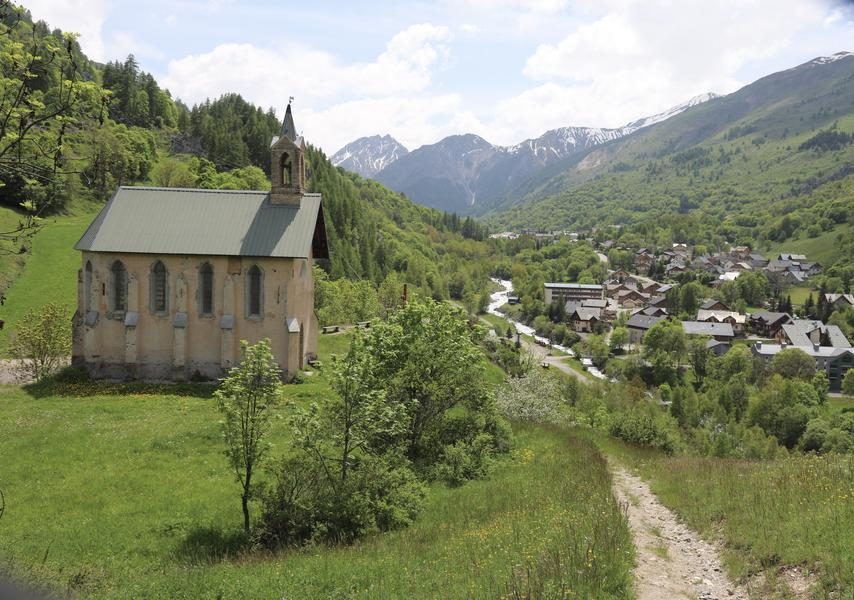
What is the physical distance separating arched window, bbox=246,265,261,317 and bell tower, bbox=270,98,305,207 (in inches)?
211

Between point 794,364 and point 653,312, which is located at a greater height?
point 653,312

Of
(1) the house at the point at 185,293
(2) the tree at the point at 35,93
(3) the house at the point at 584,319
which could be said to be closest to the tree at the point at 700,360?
(3) the house at the point at 584,319

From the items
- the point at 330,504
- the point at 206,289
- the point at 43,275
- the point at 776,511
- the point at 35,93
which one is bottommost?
the point at 330,504

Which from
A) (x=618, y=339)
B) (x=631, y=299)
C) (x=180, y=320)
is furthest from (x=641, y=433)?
(x=631, y=299)

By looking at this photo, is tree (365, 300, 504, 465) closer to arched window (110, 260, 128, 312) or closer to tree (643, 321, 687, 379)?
arched window (110, 260, 128, 312)

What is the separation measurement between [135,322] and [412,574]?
33838 millimetres

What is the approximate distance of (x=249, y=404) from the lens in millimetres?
18984

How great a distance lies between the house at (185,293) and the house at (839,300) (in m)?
150

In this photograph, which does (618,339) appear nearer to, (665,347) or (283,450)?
(665,347)

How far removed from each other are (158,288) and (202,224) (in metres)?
5.21

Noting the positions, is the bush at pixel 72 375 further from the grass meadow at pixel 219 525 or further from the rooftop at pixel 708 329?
the rooftop at pixel 708 329

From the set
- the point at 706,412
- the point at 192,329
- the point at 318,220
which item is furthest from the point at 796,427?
the point at 192,329

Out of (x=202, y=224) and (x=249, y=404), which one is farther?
(x=202, y=224)

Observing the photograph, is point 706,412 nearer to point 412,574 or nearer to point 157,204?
point 157,204
